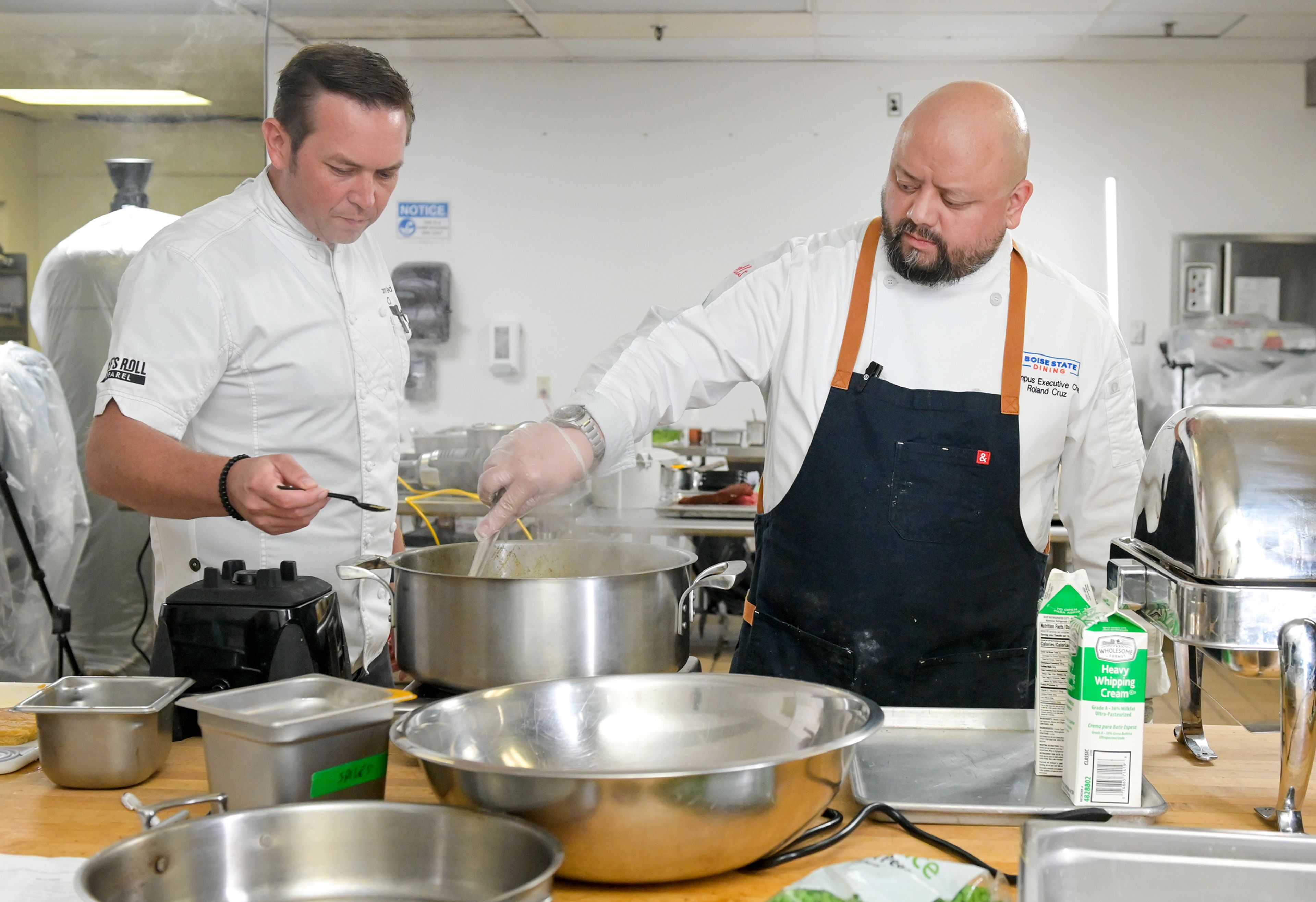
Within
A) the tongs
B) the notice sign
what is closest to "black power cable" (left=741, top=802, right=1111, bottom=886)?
the tongs

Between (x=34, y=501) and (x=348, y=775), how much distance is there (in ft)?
8.95

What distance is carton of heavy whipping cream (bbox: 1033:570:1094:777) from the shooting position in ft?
3.80

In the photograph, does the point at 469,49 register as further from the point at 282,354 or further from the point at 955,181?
the point at 955,181

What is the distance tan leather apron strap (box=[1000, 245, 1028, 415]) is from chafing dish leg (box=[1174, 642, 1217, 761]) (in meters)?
0.57

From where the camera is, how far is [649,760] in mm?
1101

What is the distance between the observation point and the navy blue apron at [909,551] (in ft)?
5.92

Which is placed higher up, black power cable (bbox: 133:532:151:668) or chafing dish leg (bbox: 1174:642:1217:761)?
chafing dish leg (bbox: 1174:642:1217:761)

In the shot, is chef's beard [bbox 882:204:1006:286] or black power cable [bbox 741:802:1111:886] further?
chef's beard [bbox 882:204:1006:286]

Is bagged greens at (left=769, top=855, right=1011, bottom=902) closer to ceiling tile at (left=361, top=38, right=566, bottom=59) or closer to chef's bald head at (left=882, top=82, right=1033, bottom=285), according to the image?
chef's bald head at (left=882, top=82, right=1033, bottom=285)

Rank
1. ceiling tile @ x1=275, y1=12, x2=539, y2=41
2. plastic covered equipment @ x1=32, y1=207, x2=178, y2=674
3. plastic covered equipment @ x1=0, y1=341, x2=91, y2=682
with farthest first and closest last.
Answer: ceiling tile @ x1=275, y1=12, x2=539, y2=41 → plastic covered equipment @ x1=32, y1=207, x2=178, y2=674 → plastic covered equipment @ x1=0, y1=341, x2=91, y2=682

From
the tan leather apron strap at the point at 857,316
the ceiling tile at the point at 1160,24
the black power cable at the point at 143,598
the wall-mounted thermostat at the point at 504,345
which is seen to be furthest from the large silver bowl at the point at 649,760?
the wall-mounted thermostat at the point at 504,345

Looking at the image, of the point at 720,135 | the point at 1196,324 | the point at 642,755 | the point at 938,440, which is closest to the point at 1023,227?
the point at 1196,324

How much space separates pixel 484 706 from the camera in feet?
3.65

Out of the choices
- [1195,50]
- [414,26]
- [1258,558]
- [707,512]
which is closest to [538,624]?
[1258,558]
